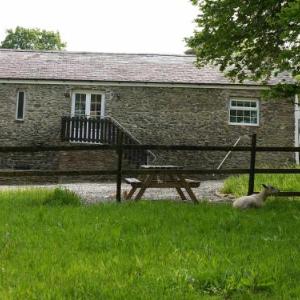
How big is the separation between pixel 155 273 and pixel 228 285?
0.76 metres

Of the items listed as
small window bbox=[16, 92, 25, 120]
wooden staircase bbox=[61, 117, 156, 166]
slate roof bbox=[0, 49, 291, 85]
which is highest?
slate roof bbox=[0, 49, 291, 85]

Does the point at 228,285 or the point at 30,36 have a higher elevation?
the point at 30,36

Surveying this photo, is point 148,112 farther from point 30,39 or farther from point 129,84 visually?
point 30,39

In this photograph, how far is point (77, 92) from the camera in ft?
73.0

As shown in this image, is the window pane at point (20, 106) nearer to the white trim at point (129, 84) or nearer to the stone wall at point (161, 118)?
the stone wall at point (161, 118)

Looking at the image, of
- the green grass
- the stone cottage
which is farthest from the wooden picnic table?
the stone cottage

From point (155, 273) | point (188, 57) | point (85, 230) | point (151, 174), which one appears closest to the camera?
point (155, 273)

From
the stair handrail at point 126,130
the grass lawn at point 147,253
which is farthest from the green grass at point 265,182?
the stair handrail at point 126,130

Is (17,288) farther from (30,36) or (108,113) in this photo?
(30,36)

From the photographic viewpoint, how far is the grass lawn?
4250 mm

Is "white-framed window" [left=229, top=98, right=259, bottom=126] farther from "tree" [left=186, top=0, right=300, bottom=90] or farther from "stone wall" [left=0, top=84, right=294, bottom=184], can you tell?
"tree" [left=186, top=0, right=300, bottom=90]

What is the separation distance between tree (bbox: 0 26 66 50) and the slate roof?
37.0 m

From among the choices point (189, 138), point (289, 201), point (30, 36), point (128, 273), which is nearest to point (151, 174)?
point (289, 201)

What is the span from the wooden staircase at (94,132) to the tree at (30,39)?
42.7m
